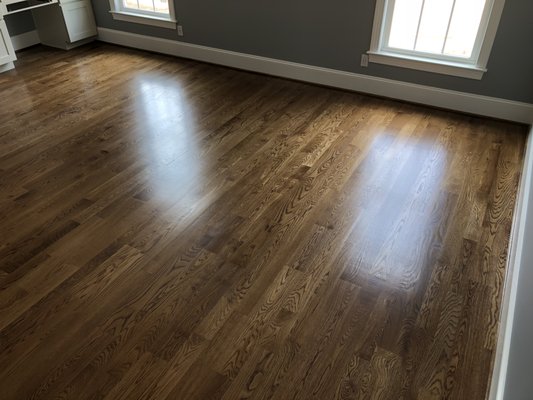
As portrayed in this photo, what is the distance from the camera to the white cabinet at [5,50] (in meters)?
4.20

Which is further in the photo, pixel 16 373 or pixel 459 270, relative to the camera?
pixel 459 270

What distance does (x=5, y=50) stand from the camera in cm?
429

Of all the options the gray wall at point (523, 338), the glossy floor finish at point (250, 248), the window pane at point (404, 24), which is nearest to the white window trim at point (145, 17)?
the glossy floor finish at point (250, 248)

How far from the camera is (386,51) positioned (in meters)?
3.67

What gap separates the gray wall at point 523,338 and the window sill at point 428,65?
5.86ft

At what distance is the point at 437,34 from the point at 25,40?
443cm


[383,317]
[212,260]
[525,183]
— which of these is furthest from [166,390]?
[525,183]

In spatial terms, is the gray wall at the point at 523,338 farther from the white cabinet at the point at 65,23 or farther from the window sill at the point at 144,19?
the white cabinet at the point at 65,23

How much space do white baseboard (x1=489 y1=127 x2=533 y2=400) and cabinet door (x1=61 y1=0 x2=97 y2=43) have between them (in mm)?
4689

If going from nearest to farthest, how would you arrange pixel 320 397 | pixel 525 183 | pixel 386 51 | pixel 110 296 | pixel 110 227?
pixel 320 397, pixel 110 296, pixel 110 227, pixel 525 183, pixel 386 51

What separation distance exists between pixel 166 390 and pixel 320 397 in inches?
22.3

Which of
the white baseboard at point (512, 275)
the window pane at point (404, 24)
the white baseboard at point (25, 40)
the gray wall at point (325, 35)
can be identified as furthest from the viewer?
the white baseboard at point (25, 40)

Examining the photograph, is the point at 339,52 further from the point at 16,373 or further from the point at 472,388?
the point at 16,373

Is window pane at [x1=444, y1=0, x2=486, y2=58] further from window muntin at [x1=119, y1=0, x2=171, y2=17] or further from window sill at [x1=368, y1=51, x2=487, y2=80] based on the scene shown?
window muntin at [x1=119, y1=0, x2=171, y2=17]
